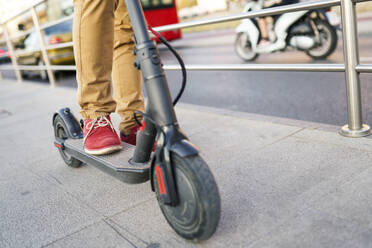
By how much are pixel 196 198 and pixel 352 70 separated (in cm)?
126

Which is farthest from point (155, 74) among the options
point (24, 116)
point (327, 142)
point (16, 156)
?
point (24, 116)

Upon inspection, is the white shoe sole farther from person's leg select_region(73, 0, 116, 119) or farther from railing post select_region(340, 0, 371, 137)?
railing post select_region(340, 0, 371, 137)

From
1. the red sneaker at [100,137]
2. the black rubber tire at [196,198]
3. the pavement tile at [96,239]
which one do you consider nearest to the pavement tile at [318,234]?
the black rubber tire at [196,198]

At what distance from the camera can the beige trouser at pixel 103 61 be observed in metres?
1.66

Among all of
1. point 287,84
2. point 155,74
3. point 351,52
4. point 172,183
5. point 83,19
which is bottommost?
point 287,84

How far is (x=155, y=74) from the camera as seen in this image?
4.27ft

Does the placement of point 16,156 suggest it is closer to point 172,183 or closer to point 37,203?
point 37,203

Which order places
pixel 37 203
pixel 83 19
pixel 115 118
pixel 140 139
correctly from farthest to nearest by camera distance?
pixel 115 118, pixel 37 203, pixel 83 19, pixel 140 139

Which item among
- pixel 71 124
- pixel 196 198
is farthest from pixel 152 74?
pixel 71 124

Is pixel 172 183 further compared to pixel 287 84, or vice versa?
pixel 287 84

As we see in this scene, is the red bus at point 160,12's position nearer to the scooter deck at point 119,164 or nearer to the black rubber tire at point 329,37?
the black rubber tire at point 329,37

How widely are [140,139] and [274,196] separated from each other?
0.57 m

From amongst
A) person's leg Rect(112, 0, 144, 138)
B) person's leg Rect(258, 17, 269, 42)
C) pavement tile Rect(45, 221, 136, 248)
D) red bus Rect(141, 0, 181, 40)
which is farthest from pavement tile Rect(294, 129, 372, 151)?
red bus Rect(141, 0, 181, 40)

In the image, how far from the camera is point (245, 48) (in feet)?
21.0
